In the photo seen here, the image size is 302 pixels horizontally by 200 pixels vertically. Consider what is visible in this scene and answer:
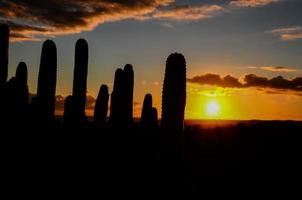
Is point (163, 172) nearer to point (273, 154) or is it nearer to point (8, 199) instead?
point (8, 199)

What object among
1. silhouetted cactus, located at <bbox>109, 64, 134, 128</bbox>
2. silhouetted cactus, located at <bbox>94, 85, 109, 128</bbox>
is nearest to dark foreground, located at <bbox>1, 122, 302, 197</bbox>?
silhouetted cactus, located at <bbox>109, 64, 134, 128</bbox>

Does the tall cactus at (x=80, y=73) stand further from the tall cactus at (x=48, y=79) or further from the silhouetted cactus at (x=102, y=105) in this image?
the silhouetted cactus at (x=102, y=105)

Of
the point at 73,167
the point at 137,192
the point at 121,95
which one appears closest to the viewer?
the point at 137,192

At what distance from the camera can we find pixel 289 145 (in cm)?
2862

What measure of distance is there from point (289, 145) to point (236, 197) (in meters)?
13.4

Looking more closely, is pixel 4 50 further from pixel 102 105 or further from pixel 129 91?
pixel 102 105

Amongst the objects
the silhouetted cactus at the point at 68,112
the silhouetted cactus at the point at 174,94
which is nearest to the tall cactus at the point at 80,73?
the silhouetted cactus at the point at 68,112

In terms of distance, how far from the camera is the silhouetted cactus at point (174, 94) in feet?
46.1

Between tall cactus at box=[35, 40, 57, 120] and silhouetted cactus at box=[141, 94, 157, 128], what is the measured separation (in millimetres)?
3385

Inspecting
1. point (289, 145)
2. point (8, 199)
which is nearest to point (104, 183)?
point (8, 199)

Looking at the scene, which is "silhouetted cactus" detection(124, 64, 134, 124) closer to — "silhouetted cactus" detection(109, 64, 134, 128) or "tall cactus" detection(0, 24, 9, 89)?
"silhouetted cactus" detection(109, 64, 134, 128)

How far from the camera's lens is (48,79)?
61.6ft

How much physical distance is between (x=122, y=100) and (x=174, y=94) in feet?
13.1

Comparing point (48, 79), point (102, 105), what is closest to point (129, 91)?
point (48, 79)
